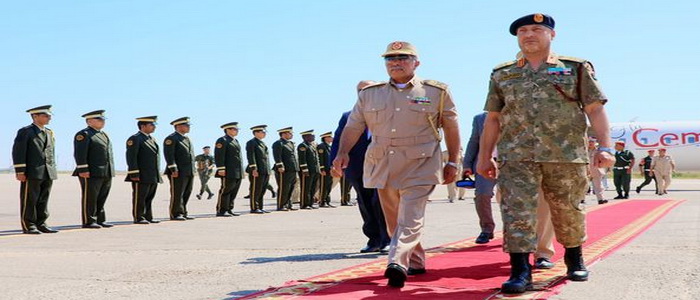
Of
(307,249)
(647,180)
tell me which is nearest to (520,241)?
(307,249)

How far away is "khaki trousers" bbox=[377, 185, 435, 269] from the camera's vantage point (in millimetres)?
5062

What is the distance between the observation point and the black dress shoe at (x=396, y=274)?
4.95 meters

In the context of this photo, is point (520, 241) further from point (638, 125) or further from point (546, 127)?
point (638, 125)

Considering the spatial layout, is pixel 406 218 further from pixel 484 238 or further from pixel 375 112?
pixel 484 238

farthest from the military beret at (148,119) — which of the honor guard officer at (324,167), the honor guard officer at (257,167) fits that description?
A: the honor guard officer at (324,167)

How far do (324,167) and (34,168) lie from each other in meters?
8.89

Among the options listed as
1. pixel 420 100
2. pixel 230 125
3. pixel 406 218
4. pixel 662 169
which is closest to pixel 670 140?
pixel 662 169

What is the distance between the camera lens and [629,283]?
523cm

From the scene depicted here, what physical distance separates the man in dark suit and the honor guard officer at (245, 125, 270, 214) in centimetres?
849

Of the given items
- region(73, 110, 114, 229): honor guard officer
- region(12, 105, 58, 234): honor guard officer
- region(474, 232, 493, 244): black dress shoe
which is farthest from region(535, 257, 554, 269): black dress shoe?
region(73, 110, 114, 229): honor guard officer

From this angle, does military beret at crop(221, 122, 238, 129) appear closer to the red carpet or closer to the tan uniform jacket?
the red carpet

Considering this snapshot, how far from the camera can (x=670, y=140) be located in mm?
37250

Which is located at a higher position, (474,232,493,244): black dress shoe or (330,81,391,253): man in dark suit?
(330,81,391,253): man in dark suit

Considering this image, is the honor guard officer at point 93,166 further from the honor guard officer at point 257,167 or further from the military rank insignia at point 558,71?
the military rank insignia at point 558,71
